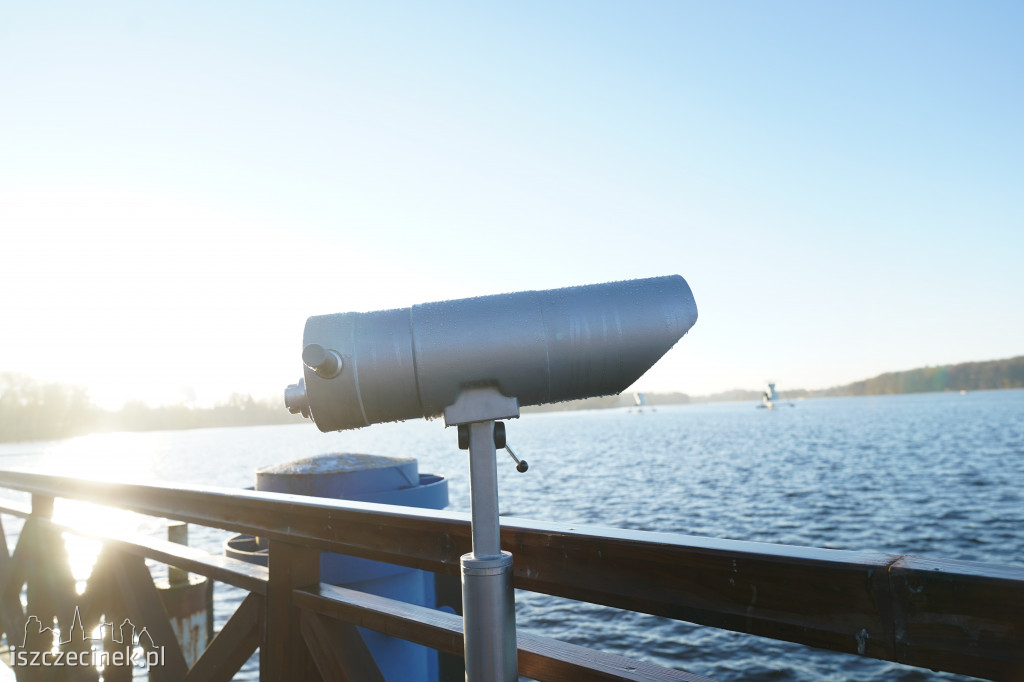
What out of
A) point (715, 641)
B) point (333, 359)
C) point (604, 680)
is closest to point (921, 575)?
point (604, 680)

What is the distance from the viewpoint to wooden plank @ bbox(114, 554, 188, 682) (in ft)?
9.43

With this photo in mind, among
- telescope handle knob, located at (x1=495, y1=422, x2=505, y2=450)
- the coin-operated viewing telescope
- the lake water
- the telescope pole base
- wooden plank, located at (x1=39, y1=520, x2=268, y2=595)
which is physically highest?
the coin-operated viewing telescope

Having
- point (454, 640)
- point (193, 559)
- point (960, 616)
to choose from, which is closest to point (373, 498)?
point (193, 559)

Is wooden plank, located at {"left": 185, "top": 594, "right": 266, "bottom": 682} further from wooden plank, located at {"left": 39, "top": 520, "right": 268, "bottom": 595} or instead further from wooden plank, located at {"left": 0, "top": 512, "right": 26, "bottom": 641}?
wooden plank, located at {"left": 0, "top": 512, "right": 26, "bottom": 641}

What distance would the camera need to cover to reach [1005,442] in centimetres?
4847

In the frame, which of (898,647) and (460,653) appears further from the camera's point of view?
(460,653)

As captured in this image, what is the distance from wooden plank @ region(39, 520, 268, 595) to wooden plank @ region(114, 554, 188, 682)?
0.28 feet

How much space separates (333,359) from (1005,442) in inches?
2353

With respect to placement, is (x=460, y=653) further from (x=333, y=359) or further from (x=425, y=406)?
(x=333, y=359)

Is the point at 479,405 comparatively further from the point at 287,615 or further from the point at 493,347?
the point at 287,615

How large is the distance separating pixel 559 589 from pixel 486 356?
1.89 ft

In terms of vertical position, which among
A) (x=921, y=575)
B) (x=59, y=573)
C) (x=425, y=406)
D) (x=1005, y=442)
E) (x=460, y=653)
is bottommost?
(x=1005, y=442)

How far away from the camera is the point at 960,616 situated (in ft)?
3.06

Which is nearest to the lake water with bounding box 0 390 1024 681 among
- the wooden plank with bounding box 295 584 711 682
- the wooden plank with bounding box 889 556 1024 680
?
the wooden plank with bounding box 295 584 711 682
